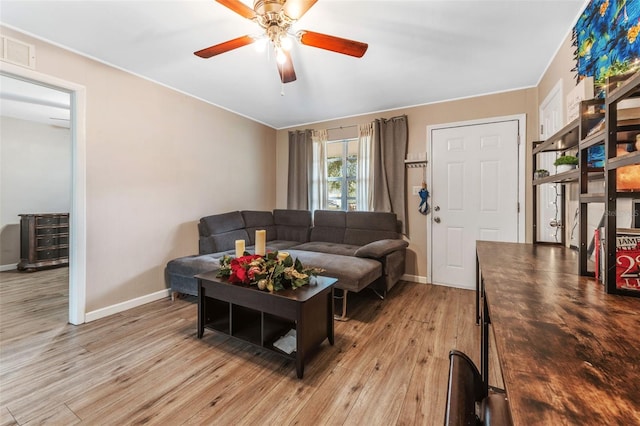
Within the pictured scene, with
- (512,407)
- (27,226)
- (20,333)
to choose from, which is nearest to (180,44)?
(20,333)

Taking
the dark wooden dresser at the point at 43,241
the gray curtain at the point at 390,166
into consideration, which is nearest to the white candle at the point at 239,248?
the gray curtain at the point at 390,166

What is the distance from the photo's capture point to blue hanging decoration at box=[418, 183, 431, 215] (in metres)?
3.70

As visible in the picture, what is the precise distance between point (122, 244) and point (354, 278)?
242 centimetres

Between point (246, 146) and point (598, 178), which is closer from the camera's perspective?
point (598, 178)

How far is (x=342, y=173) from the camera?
447cm

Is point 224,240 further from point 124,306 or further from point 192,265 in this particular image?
point 124,306

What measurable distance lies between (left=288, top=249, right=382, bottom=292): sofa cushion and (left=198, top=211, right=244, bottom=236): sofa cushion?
125cm

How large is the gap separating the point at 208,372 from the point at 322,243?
7.98 feet

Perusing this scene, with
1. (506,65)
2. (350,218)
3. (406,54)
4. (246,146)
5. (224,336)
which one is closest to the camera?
(224,336)

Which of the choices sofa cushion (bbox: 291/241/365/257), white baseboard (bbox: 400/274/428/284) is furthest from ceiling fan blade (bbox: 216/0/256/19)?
white baseboard (bbox: 400/274/428/284)

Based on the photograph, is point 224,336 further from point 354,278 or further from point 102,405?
point 354,278

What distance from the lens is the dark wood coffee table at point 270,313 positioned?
1.78m

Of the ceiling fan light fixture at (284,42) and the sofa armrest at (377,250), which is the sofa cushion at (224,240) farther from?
the ceiling fan light fixture at (284,42)

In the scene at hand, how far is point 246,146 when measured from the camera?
437cm
